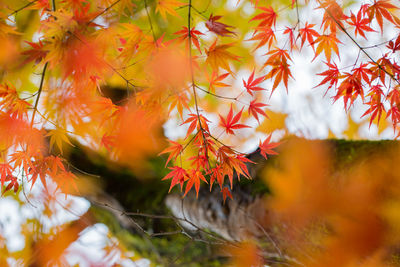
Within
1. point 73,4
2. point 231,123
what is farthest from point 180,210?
point 73,4

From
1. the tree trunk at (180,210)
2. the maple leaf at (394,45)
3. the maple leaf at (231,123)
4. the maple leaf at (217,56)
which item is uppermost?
the maple leaf at (394,45)

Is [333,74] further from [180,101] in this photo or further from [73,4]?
[73,4]

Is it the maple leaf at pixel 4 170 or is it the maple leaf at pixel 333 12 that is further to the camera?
the maple leaf at pixel 4 170

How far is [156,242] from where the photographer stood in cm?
268

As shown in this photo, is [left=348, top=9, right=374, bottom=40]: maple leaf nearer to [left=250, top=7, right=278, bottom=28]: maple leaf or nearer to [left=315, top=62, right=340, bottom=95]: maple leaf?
[left=315, top=62, right=340, bottom=95]: maple leaf

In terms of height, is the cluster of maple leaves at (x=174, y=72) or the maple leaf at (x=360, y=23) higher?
the maple leaf at (x=360, y=23)

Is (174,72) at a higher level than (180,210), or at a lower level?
higher

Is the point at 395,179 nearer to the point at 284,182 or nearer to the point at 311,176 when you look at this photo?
the point at 311,176

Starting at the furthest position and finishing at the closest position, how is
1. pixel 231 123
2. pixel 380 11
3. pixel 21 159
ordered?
1. pixel 21 159
2. pixel 231 123
3. pixel 380 11

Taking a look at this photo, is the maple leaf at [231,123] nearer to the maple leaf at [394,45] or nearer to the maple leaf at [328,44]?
the maple leaf at [328,44]

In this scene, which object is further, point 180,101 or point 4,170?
point 4,170

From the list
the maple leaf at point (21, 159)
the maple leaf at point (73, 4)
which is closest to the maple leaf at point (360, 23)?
the maple leaf at point (73, 4)

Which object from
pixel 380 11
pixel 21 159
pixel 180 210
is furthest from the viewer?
pixel 180 210

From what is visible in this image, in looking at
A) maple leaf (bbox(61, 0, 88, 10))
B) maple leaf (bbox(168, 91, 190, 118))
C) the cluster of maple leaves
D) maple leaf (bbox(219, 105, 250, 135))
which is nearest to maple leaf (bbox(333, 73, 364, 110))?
the cluster of maple leaves
